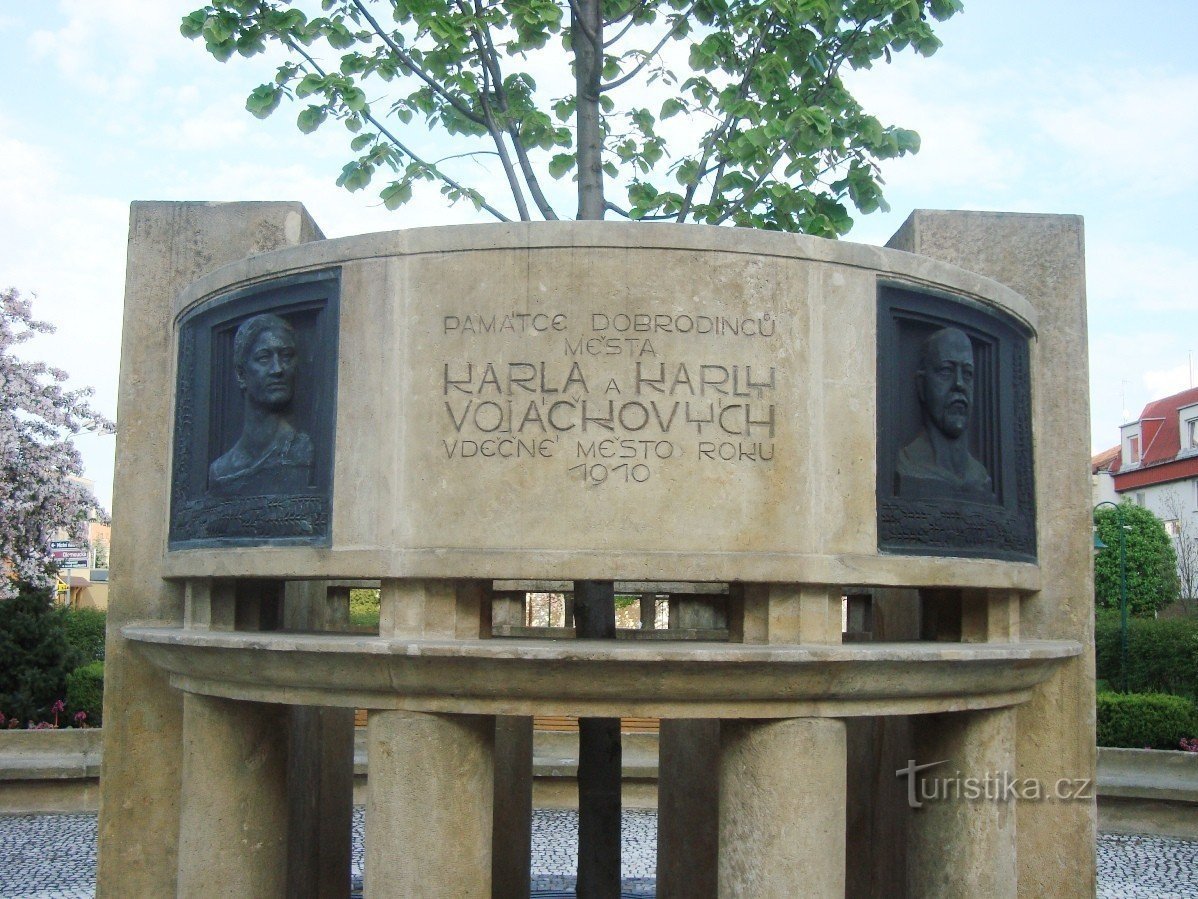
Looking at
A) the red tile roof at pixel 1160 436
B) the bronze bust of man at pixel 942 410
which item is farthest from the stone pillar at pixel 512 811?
the red tile roof at pixel 1160 436

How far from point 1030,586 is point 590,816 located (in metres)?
3.48

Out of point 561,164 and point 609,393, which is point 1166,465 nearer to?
point 561,164

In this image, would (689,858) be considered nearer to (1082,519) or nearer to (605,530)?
(1082,519)

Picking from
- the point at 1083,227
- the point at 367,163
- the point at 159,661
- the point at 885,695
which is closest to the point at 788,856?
the point at 885,695

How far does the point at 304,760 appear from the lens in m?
8.25

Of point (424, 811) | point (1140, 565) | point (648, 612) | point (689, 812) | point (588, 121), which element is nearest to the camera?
point (424, 811)

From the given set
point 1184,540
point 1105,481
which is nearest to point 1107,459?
point 1105,481

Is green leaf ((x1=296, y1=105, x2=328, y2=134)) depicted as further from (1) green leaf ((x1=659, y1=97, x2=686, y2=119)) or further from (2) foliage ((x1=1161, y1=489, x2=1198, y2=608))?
(2) foliage ((x1=1161, y1=489, x2=1198, y2=608))

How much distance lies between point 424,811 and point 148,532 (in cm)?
283

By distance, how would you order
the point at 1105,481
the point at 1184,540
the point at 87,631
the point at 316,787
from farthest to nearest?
the point at 1105,481 < the point at 1184,540 < the point at 87,631 < the point at 316,787

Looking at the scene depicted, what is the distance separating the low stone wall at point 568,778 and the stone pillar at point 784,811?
24.8 feet

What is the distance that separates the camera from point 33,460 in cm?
2109

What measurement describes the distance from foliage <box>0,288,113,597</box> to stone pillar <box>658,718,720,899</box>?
46.4 feet

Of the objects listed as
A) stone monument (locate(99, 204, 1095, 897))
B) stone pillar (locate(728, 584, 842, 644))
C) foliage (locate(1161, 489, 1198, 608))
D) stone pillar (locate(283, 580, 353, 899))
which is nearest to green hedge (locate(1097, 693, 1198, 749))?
stone monument (locate(99, 204, 1095, 897))
